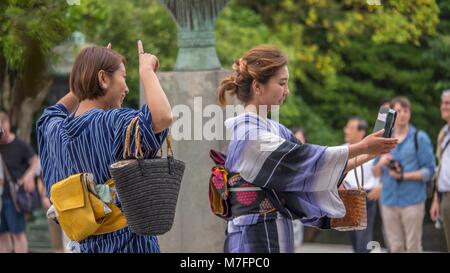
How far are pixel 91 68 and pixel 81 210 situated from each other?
2.15 ft

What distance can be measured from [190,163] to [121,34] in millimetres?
7362

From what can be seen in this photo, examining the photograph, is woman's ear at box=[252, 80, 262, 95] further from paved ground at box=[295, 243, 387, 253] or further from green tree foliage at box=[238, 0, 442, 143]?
green tree foliage at box=[238, 0, 442, 143]

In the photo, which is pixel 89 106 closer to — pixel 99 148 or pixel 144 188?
pixel 99 148

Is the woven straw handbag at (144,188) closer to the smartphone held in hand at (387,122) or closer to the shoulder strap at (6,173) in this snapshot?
the smartphone held in hand at (387,122)

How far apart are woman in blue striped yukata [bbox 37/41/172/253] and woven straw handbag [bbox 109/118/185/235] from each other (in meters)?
0.08

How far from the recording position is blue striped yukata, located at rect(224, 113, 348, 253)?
219 inches

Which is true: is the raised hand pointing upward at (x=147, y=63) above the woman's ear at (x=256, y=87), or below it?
above

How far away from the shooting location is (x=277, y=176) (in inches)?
219

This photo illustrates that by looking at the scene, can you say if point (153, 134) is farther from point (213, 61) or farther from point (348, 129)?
point (348, 129)

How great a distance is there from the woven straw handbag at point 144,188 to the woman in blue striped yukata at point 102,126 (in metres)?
0.08

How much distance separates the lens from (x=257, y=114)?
5.67m

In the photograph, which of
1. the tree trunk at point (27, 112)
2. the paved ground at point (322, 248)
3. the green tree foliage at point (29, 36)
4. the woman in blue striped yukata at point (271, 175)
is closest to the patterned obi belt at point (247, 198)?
the woman in blue striped yukata at point (271, 175)

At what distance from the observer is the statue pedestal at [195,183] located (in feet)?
24.3

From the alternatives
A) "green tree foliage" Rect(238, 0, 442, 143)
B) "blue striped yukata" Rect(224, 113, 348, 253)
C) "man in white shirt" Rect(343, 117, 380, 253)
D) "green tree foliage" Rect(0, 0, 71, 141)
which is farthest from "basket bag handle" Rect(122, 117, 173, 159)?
"green tree foliage" Rect(238, 0, 442, 143)
